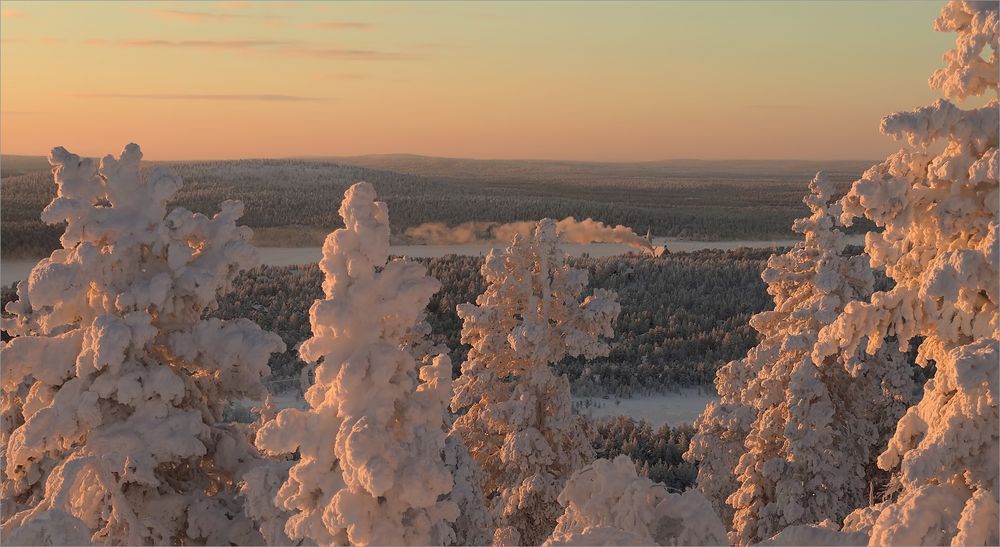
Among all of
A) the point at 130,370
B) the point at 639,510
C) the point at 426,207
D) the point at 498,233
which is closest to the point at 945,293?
the point at 639,510

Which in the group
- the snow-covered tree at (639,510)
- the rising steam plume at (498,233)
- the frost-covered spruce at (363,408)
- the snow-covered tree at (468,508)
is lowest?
the rising steam plume at (498,233)

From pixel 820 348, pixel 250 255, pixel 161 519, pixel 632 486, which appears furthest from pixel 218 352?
pixel 820 348

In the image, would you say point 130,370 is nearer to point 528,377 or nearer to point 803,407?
point 528,377

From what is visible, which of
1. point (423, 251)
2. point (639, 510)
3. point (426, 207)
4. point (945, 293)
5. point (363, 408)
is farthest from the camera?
point (426, 207)

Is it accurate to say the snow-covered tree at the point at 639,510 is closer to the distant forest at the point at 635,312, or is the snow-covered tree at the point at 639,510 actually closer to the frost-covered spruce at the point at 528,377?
the frost-covered spruce at the point at 528,377

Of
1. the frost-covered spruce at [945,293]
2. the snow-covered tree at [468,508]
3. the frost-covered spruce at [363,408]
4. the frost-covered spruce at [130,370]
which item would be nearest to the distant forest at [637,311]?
the snow-covered tree at [468,508]

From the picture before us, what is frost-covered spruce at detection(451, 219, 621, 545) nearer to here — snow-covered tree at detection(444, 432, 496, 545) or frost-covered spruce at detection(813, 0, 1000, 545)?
snow-covered tree at detection(444, 432, 496, 545)
